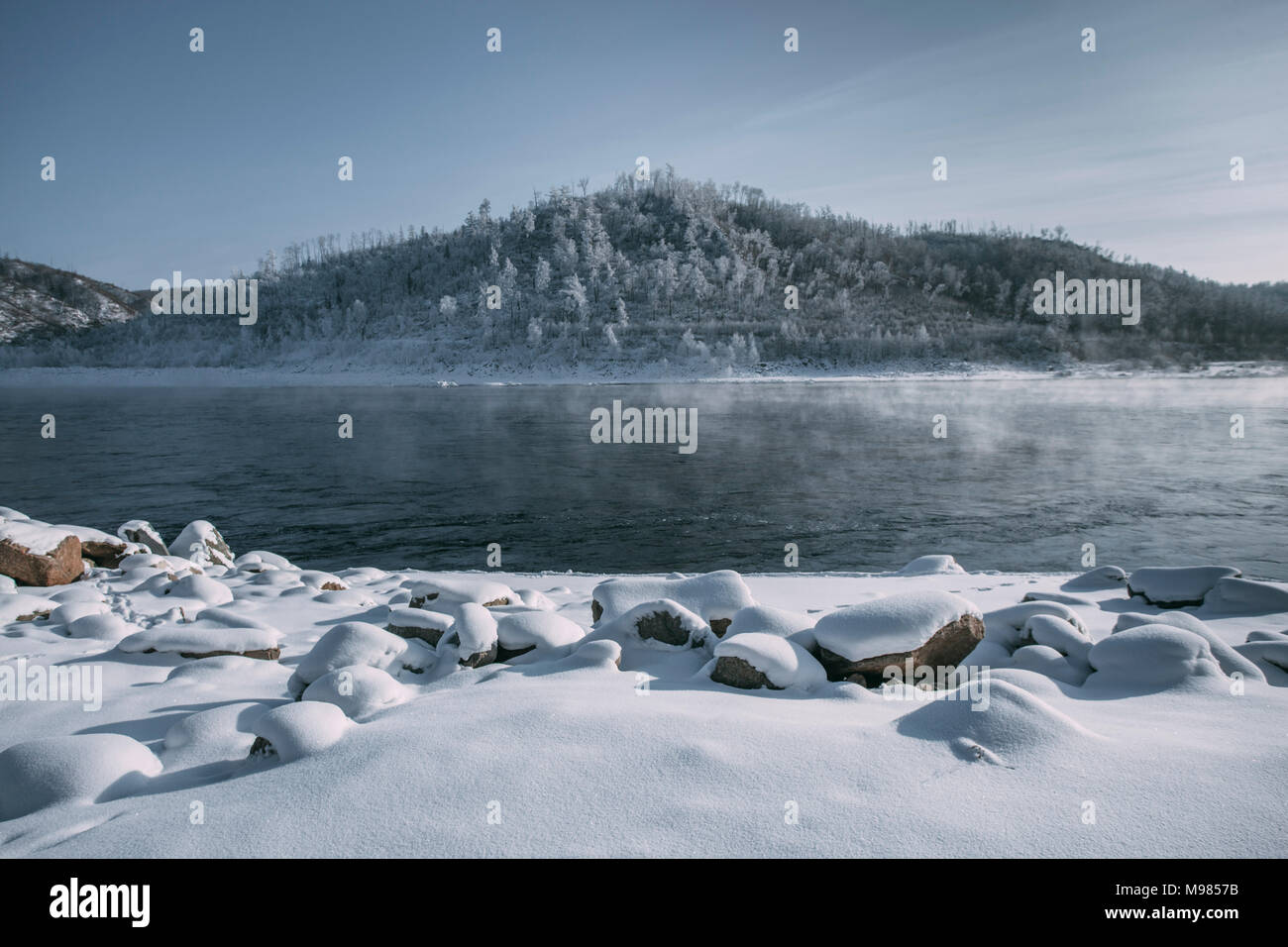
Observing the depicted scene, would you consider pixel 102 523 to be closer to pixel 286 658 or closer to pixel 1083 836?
pixel 286 658

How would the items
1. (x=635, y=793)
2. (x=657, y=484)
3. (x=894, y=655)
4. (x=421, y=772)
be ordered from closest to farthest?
(x=635, y=793), (x=421, y=772), (x=894, y=655), (x=657, y=484)

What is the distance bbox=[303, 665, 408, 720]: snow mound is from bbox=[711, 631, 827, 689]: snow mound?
1.90 meters

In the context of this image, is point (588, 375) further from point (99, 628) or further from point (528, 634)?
point (528, 634)

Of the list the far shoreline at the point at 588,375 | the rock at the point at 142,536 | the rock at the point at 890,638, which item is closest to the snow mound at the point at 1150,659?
the rock at the point at 890,638

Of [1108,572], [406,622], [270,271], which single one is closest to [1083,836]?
[406,622]

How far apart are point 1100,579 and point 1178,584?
3.55ft

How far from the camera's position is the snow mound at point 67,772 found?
296 centimetres

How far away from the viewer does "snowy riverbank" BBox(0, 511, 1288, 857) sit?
2520mm

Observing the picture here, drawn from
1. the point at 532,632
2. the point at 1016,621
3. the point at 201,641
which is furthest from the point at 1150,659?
the point at 201,641

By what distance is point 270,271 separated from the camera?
171 meters

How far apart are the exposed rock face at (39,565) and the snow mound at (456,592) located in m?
4.28

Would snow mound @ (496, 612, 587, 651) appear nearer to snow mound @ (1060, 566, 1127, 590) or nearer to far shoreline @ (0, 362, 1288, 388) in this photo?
snow mound @ (1060, 566, 1127, 590)

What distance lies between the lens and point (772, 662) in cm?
423

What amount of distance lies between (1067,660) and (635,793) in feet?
10.7
